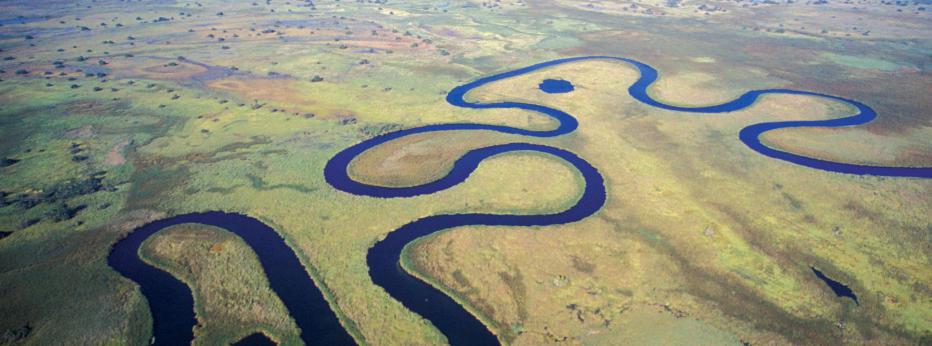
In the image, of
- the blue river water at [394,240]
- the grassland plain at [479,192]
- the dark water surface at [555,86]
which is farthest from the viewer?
the dark water surface at [555,86]

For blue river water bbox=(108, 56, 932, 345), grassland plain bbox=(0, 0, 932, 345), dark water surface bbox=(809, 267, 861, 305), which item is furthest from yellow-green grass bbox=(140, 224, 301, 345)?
dark water surface bbox=(809, 267, 861, 305)

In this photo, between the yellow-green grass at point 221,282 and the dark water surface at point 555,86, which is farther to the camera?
the dark water surface at point 555,86

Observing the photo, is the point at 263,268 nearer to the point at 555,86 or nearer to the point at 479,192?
the point at 479,192

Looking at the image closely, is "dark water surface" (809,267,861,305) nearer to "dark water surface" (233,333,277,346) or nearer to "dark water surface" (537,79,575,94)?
"dark water surface" (233,333,277,346)

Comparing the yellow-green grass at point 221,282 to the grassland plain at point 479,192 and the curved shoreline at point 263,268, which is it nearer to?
the grassland plain at point 479,192

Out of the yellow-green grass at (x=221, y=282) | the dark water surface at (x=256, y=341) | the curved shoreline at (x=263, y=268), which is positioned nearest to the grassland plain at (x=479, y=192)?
the yellow-green grass at (x=221, y=282)
